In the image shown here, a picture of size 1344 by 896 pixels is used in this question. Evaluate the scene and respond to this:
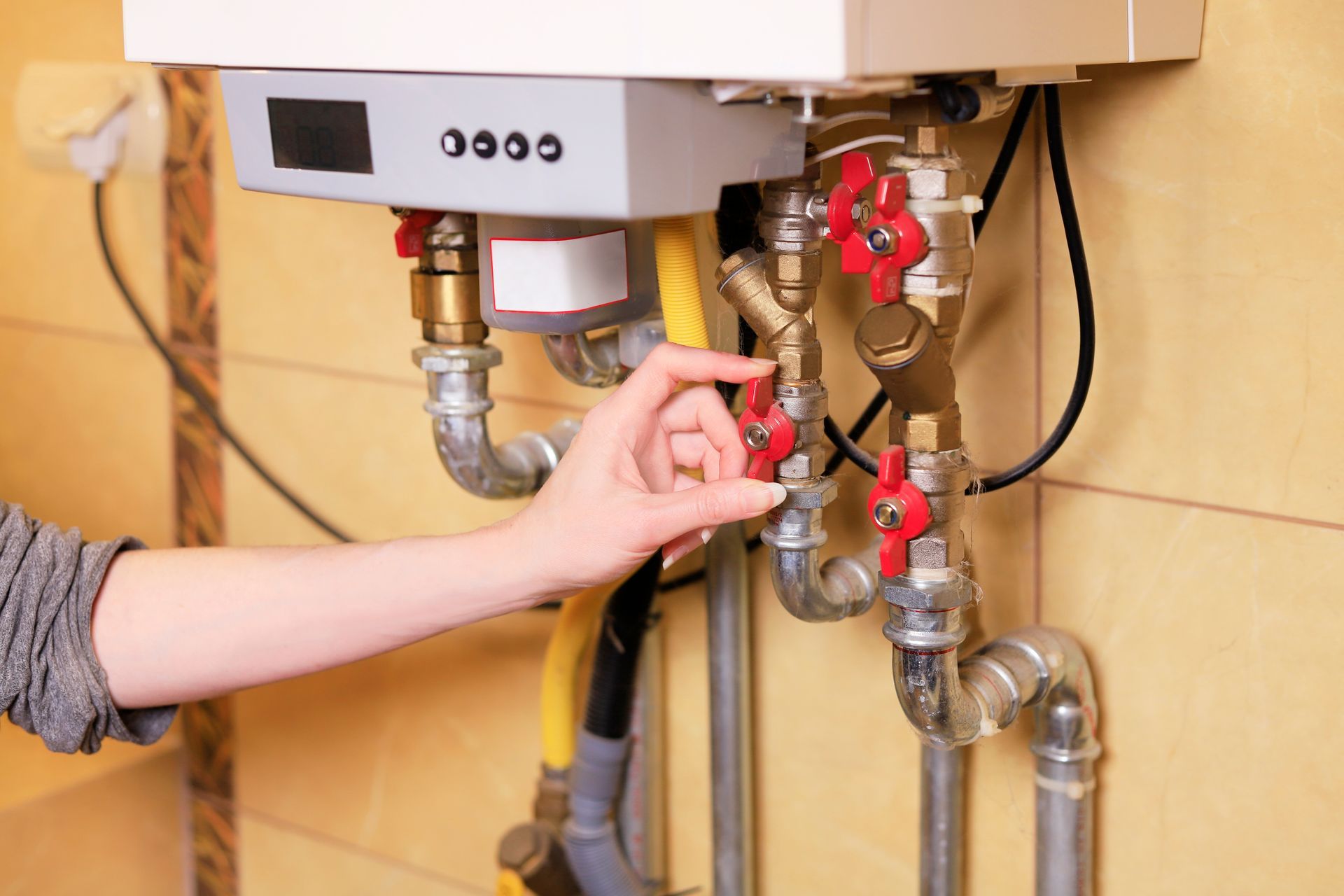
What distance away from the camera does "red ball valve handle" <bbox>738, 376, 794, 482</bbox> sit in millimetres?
620

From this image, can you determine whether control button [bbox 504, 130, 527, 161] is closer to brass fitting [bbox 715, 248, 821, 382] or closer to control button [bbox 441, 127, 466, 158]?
control button [bbox 441, 127, 466, 158]

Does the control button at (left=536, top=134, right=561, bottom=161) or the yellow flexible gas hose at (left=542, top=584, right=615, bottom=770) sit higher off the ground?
the control button at (left=536, top=134, right=561, bottom=161)

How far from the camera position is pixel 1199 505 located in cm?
72

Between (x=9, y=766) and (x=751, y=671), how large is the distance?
81 cm

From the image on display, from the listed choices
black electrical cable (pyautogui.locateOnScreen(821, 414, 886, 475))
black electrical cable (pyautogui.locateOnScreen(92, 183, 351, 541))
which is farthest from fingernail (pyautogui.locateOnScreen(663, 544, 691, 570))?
black electrical cable (pyautogui.locateOnScreen(92, 183, 351, 541))

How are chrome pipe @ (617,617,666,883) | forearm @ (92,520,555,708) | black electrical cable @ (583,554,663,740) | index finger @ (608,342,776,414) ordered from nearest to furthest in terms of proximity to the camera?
index finger @ (608,342,776,414) → forearm @ (92,520,555,708) → black electrical cable @ (583,554,663,740) → chrome pipe @ (617,617,666,883)

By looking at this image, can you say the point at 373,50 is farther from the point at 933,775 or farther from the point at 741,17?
the point at 933,775

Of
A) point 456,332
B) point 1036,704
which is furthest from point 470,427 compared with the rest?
point 1036,704

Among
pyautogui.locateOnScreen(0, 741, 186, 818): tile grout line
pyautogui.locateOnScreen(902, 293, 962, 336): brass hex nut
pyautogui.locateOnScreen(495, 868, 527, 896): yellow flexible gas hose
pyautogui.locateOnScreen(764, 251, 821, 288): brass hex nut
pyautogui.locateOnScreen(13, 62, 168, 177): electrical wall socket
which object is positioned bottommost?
pyautogui.locateOnScreen(0, 741, 186, 818): tile grout line

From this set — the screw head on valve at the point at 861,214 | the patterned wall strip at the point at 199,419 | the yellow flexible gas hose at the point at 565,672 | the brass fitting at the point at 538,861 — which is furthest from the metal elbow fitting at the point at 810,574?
the patterned wall strip at the point at 199,419

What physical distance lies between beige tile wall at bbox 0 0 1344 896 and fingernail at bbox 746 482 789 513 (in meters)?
0.15

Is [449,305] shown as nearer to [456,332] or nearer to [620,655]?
[456,332]

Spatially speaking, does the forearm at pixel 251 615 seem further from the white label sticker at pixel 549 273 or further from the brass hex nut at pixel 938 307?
the brass hex nut at pixel 938 307

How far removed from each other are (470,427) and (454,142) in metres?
0.29
